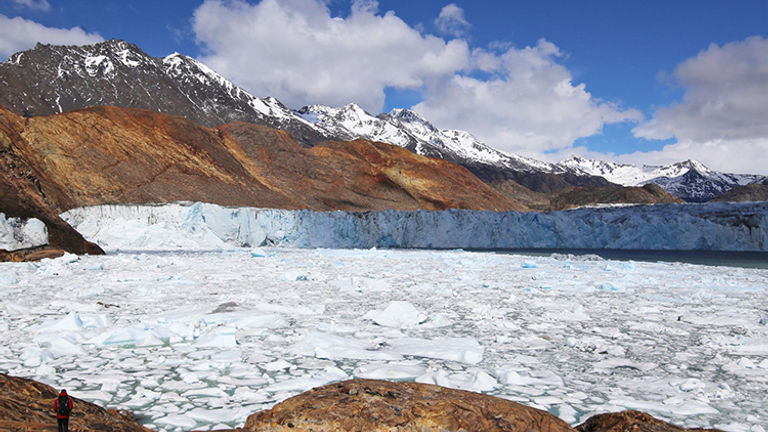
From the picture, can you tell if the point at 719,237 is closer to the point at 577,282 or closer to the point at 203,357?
the point at 577,282

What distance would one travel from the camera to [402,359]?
429 cm

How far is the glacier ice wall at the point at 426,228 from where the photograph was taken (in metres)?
22.5

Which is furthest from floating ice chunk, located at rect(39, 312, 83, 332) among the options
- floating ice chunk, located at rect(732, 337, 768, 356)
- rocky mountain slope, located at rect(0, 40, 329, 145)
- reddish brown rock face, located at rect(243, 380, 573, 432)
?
rocky mountain slope, located at rect(0, 40, 329, 145)

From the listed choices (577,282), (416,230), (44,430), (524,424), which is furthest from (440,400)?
(416,230)

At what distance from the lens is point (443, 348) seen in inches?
185

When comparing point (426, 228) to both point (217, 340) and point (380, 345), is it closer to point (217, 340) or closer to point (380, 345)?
point (380, 345)

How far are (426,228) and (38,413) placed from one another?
2847 cm

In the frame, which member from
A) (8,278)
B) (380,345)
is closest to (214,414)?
(380,345)

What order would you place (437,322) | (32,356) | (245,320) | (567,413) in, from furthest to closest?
(437,322), (245,320), (32,356), (567,413)

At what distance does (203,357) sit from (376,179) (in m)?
45.5

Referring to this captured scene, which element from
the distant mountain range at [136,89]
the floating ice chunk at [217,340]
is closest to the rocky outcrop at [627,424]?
the floating ice chunk at [217,340]

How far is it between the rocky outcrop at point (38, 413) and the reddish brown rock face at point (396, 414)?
58 cm

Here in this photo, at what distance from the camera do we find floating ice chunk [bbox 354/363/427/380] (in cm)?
376

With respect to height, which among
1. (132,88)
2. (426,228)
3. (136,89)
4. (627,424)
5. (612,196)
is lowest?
(627,424)
